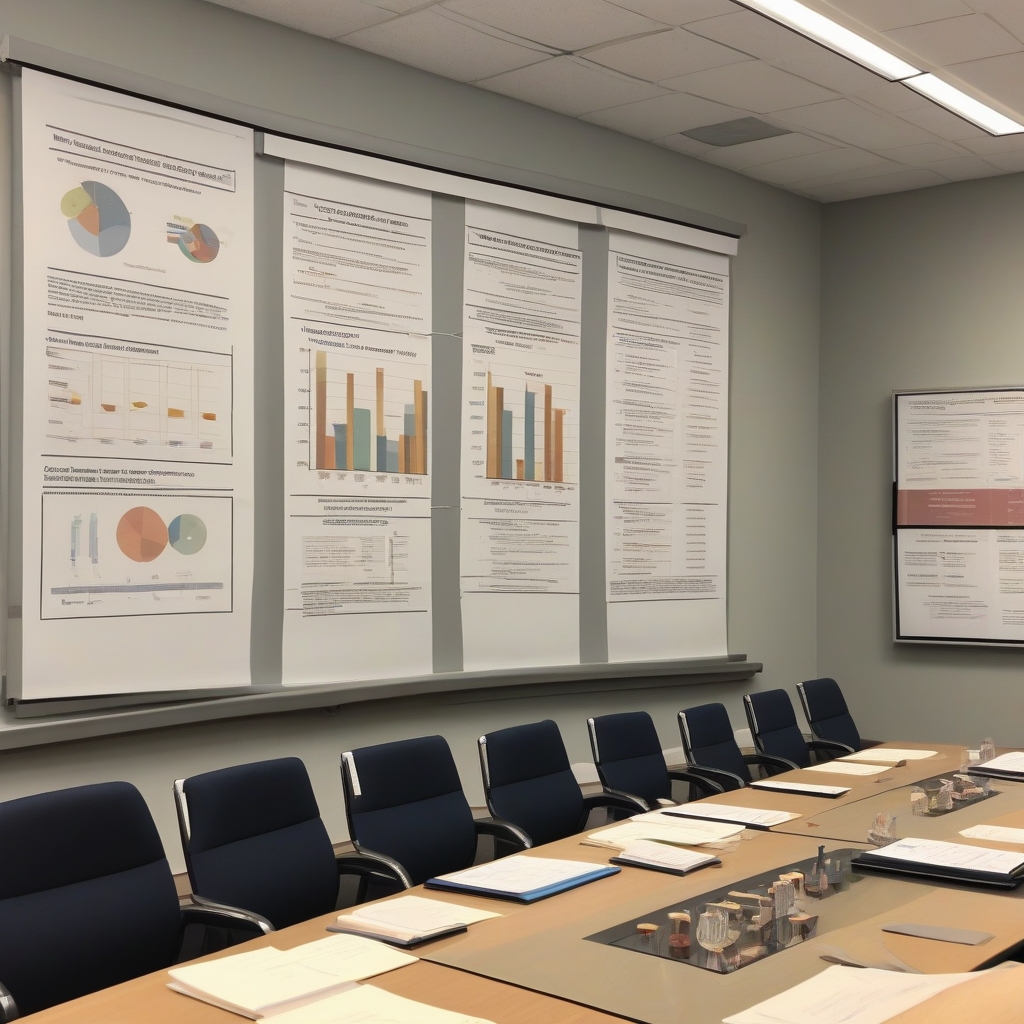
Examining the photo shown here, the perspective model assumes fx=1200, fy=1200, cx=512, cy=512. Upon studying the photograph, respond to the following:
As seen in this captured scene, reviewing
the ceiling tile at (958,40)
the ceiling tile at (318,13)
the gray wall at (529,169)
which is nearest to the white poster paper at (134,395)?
the gray wall at (529,169)

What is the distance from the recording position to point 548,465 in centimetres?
595

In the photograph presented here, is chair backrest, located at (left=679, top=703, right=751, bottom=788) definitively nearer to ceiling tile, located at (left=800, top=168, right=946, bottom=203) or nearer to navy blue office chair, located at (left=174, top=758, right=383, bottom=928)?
navy blue office chair, located at (left=174, top=758, right=383, bottom=928)

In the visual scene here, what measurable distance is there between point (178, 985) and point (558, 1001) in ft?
2.21

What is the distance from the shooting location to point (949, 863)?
2908 millimetres

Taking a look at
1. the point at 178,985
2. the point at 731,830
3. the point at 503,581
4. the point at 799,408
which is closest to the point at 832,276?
the point at 799,408

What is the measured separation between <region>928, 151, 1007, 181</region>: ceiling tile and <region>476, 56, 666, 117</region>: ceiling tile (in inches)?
81.0

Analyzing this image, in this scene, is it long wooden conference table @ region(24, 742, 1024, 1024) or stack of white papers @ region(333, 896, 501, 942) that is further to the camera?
stack of white papers @ region(333, 896, 501, 942)

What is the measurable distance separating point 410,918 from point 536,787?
5.40ft

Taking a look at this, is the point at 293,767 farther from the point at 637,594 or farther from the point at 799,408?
the point at 799,408

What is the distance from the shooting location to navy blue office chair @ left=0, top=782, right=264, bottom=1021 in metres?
2.55

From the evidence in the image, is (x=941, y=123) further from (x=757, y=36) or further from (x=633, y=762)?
(x=633, y=762)

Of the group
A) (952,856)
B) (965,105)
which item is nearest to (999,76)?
(965,105)

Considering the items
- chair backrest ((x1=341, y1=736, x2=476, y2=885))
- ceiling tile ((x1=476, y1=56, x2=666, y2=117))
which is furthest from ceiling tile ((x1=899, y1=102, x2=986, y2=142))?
chair backrest ((x1=341, y1=736, x2=476, y2=885))

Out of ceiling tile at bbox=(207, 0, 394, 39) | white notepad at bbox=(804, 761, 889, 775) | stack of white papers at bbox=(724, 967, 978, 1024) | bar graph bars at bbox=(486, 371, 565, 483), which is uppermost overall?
ceiling tile at bbox=(207, 0, 394, 39)
